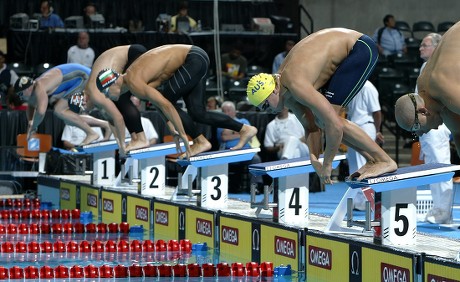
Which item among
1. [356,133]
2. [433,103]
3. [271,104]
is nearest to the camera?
[433,103]

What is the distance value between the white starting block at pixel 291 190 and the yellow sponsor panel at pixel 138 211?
7.84ft

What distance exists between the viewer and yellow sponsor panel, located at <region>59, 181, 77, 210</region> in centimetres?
1119

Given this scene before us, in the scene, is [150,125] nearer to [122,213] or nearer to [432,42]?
[122,213]

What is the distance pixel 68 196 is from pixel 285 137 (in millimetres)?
2524

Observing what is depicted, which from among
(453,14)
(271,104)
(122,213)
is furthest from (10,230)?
(453,14)

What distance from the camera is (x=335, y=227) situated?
6.27 meters

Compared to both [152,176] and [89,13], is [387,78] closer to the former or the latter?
[89,13]

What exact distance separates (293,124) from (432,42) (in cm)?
461

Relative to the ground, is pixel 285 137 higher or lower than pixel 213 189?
lower

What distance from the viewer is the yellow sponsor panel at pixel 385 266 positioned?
514 cm

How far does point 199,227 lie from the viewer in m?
8.09

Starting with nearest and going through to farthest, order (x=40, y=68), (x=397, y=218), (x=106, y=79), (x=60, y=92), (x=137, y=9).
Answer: (x=397, y=218), (x=106, y=79), (x=60, y=92), (x=40, y=68), (x=137, y=9)

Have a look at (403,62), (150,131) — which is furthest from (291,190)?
(403,62)

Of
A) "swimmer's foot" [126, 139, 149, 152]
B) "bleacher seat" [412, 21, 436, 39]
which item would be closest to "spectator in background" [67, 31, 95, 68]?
"swimmer's foot" [126, 139, 149, 152]
